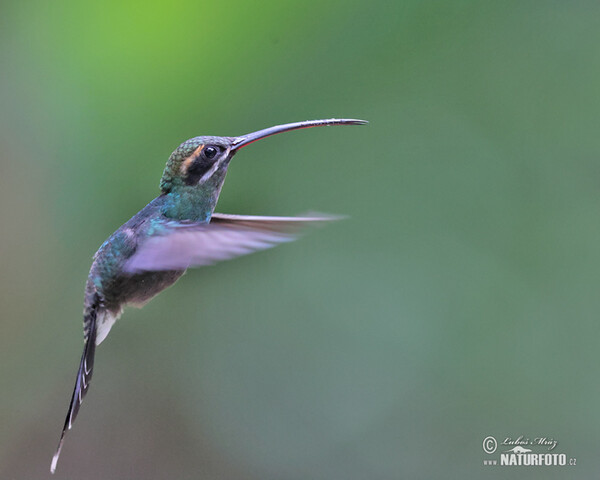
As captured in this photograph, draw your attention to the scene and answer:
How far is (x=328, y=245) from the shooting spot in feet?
7.06

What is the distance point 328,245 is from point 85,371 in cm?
129

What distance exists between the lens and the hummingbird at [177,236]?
73cm

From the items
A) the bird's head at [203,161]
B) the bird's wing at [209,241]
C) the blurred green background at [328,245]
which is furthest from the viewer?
the blurred green background at [328,245]

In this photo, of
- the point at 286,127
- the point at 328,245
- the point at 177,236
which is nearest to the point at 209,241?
the point at 177,236

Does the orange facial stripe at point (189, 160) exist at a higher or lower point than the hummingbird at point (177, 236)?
higher

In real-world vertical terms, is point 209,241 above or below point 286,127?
below

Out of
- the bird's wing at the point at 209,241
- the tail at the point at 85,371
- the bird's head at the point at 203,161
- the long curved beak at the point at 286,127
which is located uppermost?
the long curved beak at the point at 286,127

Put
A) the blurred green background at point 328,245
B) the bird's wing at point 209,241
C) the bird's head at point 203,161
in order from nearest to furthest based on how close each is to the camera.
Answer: the bird's wing at point 209,241, the bird's head at point 203,161, the blurred green background at point 328,245

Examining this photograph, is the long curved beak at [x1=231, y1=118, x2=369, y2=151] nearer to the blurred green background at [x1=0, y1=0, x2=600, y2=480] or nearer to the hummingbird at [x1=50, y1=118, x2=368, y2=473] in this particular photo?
the hummingbird at [x1=50, y1=118, x2=368, y2=473]

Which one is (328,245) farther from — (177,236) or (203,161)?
(177,236)

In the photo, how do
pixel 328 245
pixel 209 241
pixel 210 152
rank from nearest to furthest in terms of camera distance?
1. pixel 209 241
2. pixel 210 152
3. pixel 328 245

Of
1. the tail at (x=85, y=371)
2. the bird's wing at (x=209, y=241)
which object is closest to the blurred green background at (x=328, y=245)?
the tail at (x=85, y=371)

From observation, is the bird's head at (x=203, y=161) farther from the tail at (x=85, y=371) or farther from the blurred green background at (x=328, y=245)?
the blurred green background at (x=328, y=245)

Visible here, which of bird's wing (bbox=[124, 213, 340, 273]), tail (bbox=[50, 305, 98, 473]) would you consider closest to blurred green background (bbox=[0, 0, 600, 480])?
tail (bbox=[50, 305, 98, 473])
